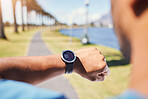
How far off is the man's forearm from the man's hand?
7.2 inches

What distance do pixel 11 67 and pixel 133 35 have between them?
3.00ft

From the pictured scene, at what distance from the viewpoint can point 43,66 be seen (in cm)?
120

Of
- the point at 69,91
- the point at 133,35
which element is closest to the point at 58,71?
the point at 133,35

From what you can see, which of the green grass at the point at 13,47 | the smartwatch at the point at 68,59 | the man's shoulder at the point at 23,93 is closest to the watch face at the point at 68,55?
the smartwatch at the point at 68,59

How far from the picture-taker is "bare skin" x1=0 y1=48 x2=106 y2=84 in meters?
1.02

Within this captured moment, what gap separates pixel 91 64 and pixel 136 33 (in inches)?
32.5

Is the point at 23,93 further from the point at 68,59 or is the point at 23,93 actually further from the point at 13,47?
the point at 13,47

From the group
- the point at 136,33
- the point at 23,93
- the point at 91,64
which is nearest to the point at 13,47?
the point at 91,64

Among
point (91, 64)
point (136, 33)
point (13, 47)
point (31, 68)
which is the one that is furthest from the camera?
point (13, 47)

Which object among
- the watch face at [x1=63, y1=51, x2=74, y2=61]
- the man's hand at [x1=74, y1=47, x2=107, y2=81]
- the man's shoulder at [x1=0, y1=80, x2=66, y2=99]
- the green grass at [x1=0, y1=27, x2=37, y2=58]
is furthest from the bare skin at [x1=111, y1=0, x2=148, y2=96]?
the green grass at [x1=0, y1=27, x2=37, y2=58]

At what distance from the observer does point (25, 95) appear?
527mm

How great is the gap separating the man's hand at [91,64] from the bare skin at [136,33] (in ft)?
2.23

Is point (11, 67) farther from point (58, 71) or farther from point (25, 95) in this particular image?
point (25, 95)

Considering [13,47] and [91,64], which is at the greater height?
[91,64]
